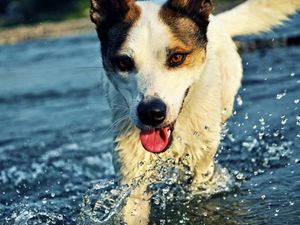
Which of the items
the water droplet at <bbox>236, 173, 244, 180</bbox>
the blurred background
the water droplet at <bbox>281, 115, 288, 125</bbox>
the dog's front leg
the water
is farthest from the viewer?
the blurred background

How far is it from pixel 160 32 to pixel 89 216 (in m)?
1.69

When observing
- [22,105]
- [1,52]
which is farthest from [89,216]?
[1,52]

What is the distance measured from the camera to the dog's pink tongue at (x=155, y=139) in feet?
17.6

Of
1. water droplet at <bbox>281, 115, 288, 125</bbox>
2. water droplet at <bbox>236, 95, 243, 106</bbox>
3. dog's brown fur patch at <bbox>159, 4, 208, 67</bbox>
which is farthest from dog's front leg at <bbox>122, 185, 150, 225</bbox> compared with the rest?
water droplet at <bbox>236, 95, 243, 106</bbox>

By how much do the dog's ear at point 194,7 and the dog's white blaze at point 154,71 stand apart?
0.34 meters

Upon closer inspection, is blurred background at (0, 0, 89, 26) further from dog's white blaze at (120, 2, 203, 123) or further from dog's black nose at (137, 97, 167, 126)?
dog's black nose at (137, 97, 167, 126)

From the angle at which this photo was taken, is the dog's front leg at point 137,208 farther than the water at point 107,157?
No

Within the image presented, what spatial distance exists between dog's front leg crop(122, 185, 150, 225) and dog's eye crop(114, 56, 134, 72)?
3.28ft

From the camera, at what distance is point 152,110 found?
503 cm

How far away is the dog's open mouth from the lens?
536 cm

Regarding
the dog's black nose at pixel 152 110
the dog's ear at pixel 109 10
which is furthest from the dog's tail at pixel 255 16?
the dog's black nose at pixel 152 110

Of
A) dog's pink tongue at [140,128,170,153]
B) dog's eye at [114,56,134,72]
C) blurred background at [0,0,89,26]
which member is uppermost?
dog's eye at [114,56,134,72]

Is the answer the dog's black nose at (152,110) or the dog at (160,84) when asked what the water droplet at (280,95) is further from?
the dog's black nose at (152,110)

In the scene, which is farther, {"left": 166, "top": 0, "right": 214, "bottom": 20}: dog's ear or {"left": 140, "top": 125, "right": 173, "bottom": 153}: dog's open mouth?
{"left": 166, "top": 0, "right": 214, "bottom": 20}: dog's ear
